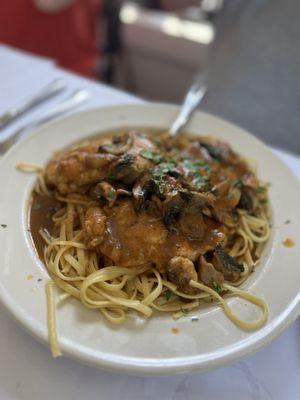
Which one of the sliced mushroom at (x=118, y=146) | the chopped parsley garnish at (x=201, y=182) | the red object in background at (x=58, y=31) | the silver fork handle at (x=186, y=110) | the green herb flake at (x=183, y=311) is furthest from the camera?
the red object in background at (x=58, y=31)

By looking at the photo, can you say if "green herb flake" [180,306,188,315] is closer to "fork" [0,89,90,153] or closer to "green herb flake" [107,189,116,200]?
"green herb flake" [107,189,116,200]

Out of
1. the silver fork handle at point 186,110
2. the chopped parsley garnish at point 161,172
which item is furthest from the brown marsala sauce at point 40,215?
the silver fork handle at point 186,110

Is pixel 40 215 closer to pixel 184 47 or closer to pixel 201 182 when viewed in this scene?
pixel 201 182

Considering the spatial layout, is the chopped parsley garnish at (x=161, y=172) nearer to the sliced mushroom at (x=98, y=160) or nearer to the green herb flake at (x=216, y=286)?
the sliced mushroom at (x=98, y=160)

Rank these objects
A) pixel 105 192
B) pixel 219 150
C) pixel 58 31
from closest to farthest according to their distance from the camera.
A: pixel 105 192 < pixel 219 150 < pixel 58 31

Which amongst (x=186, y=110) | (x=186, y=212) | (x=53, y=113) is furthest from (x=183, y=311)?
(x=53, y=113)

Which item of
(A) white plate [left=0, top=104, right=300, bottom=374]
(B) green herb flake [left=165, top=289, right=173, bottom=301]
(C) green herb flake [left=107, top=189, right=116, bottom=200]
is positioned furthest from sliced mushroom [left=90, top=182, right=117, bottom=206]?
(B) green herb flake [left=165, top=289, right=173, bottom=301]

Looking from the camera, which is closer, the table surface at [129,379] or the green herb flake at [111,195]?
the table surface at [129,379]
